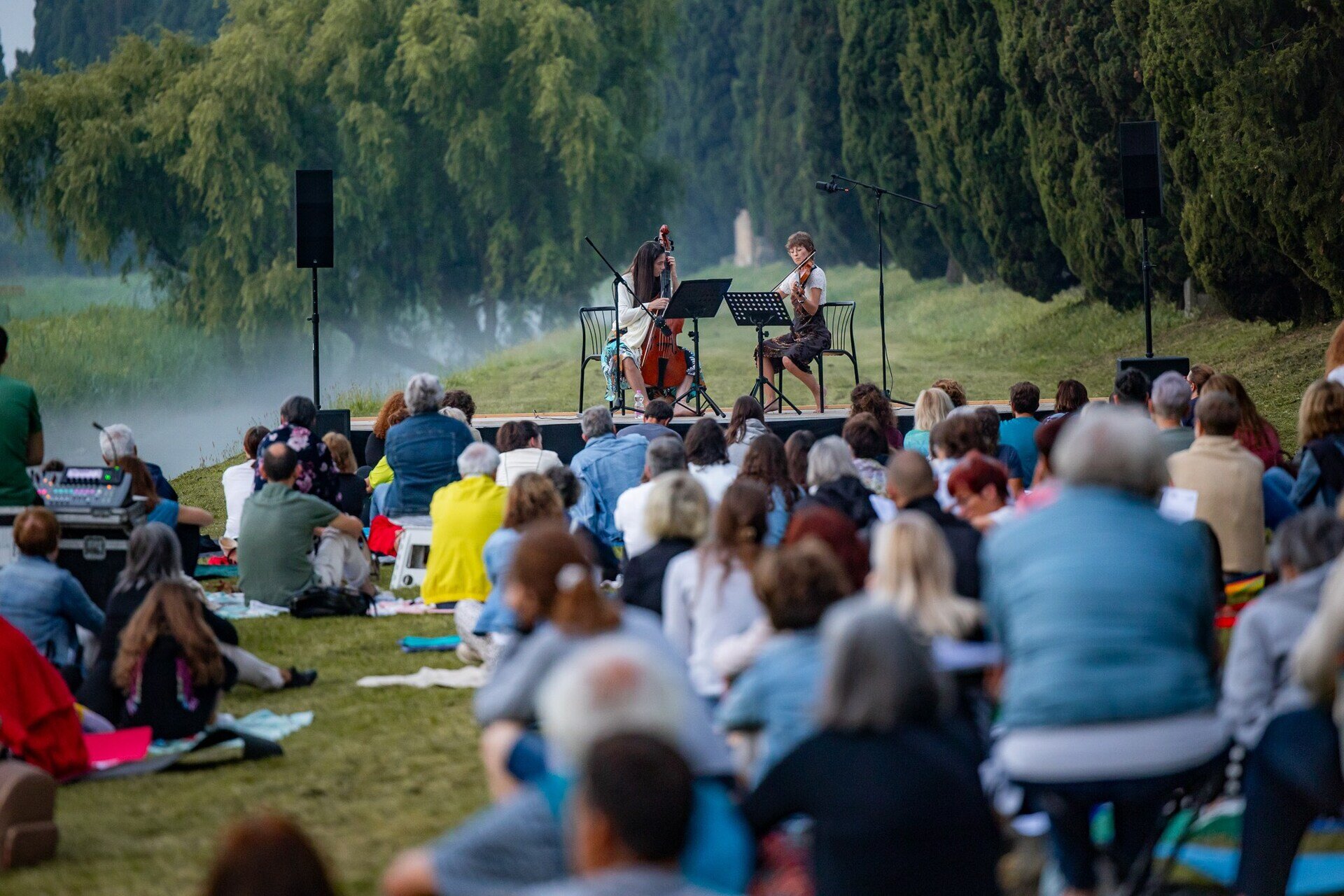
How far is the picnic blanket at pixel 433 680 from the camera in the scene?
20.6 ft

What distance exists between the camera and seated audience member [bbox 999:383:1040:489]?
805 centimetres

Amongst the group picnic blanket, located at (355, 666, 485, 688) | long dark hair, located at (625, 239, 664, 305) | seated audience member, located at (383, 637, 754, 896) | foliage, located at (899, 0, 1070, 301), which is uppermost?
foliage, located at (899, 0, 1070, 301)

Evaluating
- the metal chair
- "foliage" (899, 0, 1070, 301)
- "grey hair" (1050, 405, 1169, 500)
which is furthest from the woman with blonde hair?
"foliage" (899, 0, 1070, 301)

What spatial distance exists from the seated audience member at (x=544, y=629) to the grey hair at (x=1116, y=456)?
943mm

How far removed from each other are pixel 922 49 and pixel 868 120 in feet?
12.5

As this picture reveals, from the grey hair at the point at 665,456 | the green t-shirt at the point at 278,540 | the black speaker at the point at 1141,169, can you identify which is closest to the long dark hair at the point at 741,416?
the grey hair at the point at 665,456

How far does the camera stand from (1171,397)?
641 cm

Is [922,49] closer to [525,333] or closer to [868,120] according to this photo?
[868,120]

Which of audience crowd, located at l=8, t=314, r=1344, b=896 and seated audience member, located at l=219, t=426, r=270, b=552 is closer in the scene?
audience crowd, located at l=8, t=314, r=1344, b=896

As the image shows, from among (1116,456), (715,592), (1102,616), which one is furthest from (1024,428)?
(1102,616)

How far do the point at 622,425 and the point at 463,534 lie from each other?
3.59 meters

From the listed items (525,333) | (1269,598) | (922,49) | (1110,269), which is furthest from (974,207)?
(1269,598)

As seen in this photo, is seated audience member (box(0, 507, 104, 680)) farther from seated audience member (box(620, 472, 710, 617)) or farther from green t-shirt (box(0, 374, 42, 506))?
seated audience member (box(620, 472, 710, 617))

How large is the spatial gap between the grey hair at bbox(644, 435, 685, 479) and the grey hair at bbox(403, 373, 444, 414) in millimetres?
2423
